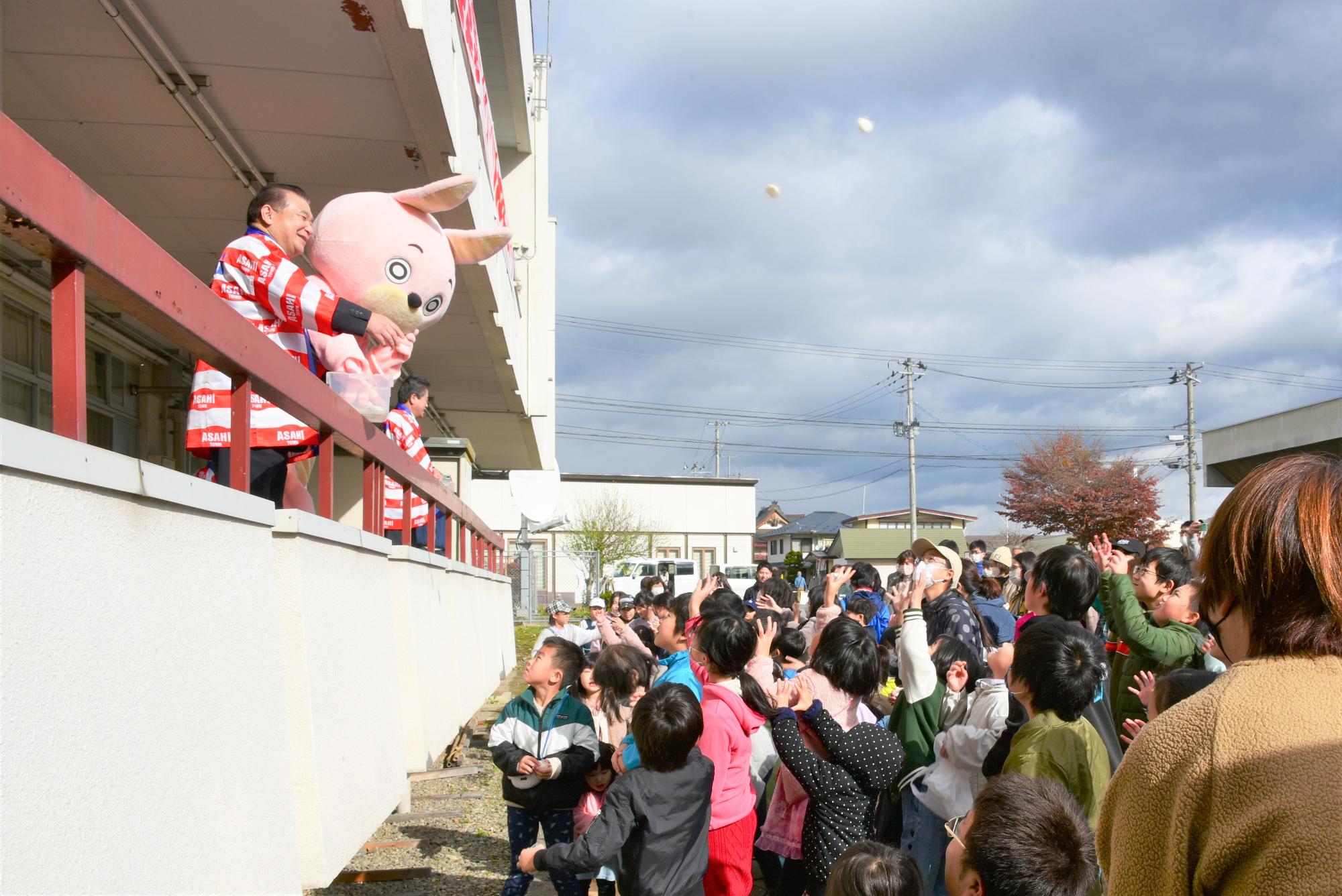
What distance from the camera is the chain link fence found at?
28.8m

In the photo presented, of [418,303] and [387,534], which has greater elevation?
[418,303]

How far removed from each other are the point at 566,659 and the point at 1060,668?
98.1 inches

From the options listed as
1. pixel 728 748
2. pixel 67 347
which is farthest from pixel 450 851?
pixel 67 347

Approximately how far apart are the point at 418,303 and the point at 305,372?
4.40 ft

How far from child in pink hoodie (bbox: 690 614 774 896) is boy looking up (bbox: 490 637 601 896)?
2.18ft

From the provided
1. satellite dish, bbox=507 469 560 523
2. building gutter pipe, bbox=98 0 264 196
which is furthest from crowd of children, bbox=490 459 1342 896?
satellite dish, bbox=507 469 560 523

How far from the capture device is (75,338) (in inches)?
79.0

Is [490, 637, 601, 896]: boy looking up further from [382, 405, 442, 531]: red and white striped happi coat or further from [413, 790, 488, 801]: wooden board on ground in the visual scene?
[413, 790, 488, 801]: wooden board on ground

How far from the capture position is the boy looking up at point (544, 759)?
4914 millimetres

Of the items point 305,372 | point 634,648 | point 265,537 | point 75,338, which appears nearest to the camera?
point 75,338

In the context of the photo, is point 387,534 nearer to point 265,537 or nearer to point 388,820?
point 388,820

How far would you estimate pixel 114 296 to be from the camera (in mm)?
2225

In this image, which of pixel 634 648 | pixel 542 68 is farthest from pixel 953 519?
pixel 634 648

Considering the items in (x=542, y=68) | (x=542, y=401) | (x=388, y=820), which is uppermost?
(x=542, y=68)
